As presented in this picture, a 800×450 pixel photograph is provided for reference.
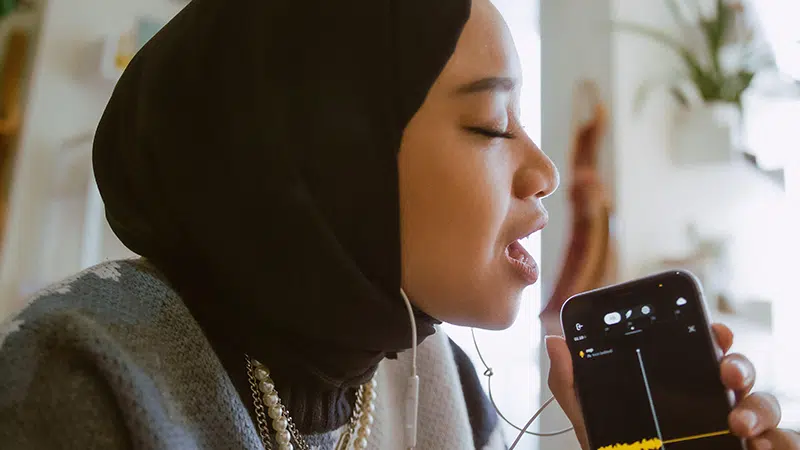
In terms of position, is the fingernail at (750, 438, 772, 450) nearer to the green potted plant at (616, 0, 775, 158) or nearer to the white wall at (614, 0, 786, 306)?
the white wall at (614, 0, 786, 306)

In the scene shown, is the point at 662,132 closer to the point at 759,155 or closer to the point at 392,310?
the point at 759,155

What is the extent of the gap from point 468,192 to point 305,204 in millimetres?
120

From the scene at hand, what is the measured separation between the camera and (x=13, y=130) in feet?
3.91

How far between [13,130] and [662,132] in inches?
52.4

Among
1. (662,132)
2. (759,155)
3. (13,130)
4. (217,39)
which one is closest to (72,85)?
(13,130)

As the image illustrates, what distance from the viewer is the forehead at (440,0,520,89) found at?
44 cm

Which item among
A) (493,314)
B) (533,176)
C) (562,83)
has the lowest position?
(493,314)

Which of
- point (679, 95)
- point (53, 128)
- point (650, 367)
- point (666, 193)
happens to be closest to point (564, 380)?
point (650, 367)

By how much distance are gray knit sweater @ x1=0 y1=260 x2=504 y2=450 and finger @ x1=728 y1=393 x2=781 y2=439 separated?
1.04 feet

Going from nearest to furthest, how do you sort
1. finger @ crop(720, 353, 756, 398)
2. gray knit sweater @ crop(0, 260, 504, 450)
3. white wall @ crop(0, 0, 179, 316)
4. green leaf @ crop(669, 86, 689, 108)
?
gray knit sweater @ crop(0, 260, 504, 450) < finger @ crop(720, 353, 756, 398) < white wall @ crop(0, 0, 179, 316) < green leaf @ crop(669, 86, 689, 108)

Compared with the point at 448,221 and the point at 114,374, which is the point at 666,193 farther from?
the point at 114,374

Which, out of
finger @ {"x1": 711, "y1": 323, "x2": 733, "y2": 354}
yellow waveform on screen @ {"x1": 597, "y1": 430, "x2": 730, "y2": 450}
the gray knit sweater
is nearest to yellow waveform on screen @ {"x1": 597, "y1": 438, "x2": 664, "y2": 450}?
yellow waveform on screen @ {"x1": 597, "y1": 430, "x2": 730, "y2": 450}

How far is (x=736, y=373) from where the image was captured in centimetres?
42

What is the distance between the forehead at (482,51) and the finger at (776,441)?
344 millimetres
